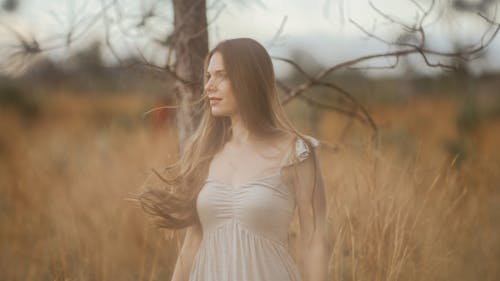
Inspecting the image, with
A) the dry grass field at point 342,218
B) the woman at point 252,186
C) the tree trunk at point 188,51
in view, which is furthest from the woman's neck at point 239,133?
the tree trunk at point 188,51

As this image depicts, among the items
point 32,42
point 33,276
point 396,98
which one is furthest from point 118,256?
point 396,98

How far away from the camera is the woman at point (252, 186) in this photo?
2213mm

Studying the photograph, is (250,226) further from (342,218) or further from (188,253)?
(342,218)

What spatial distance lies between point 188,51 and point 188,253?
1.25m

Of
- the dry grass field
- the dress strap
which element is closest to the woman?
the dress strap

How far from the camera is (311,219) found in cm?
228

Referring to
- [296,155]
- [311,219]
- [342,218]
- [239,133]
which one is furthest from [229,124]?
[342,218]

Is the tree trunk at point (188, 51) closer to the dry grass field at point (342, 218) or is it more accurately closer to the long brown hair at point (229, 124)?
the dry grass field at point (342, 218)

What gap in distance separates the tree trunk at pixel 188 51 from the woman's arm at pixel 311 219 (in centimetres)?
117

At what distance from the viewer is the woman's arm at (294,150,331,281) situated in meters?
2.24

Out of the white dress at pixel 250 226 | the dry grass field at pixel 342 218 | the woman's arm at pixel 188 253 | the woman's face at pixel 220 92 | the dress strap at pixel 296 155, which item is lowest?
the dry grass field at pixel 342 218

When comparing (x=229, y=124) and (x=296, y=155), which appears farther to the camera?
(x=229, y=124)

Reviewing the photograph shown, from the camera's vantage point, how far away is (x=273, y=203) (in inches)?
86.6

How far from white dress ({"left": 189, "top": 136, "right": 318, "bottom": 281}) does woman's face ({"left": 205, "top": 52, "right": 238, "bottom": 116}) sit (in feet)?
0.83
